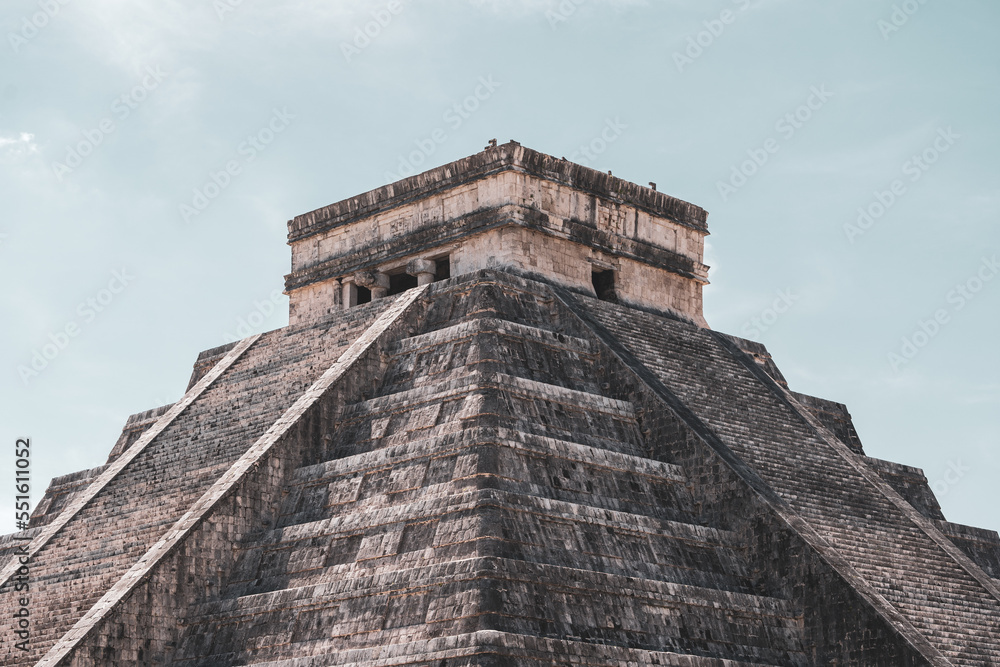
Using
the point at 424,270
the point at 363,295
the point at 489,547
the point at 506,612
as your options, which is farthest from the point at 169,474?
the point at 506,612

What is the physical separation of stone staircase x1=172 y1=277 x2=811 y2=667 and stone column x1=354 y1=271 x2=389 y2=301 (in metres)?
4.71

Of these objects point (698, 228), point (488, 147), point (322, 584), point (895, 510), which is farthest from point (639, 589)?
point (698, 228)

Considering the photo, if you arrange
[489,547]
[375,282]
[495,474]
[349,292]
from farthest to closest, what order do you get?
[349,292] < [375,282] < [495,474] < [489,547]

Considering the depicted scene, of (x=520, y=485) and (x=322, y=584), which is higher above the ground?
(x=520, y=485)

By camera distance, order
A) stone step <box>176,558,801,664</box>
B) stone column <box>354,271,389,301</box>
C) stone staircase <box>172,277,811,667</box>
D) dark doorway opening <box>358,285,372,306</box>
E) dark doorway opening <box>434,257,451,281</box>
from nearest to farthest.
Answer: stone step <box>176,558,801,664</box>, stone staircase <box>172,277,811,667</box>, dark doorway opening <box>434,257,451,281</box>, stone column <box>354,271,389,301</box>, dark doorway opening <box>358,285,372,306</box>

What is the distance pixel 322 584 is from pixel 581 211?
8.98 m

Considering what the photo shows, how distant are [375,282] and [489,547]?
31.6ft

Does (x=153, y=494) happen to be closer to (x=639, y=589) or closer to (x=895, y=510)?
(x=639, y=589)

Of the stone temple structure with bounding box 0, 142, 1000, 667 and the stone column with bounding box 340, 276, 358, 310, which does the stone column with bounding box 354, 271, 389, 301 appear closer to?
the stone column with bounding box 340, 276, 358, 310

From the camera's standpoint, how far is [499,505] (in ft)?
50.0

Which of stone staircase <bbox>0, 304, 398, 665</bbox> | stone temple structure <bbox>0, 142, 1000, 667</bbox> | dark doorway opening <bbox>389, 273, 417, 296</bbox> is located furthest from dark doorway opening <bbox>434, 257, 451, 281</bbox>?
stone staircase <bbox>0, 304, 398, 665</bbox>

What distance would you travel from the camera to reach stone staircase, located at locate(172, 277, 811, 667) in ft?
47.8

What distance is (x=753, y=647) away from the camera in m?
16.1

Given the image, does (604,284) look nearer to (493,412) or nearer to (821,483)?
(821,483)
